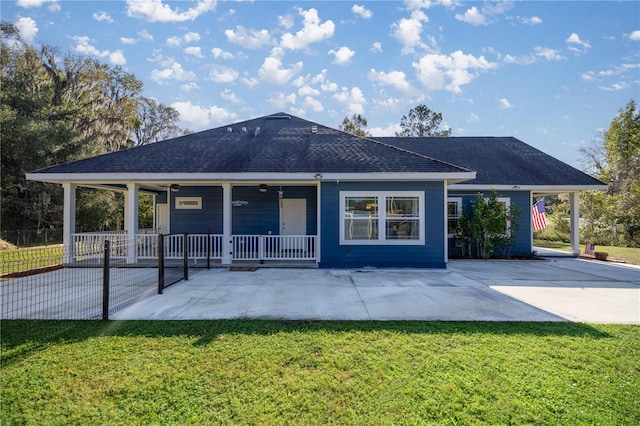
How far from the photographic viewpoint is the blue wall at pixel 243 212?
11.3m

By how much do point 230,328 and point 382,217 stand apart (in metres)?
5.89

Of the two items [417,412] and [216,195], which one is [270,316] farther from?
[216,195]

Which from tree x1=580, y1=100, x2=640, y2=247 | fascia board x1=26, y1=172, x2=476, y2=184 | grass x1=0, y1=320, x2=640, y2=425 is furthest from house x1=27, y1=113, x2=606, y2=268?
tree x1=580, y1=100, x2=640, y2=247

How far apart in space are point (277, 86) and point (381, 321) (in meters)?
15.8

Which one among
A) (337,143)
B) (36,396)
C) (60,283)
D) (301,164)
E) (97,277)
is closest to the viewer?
(36,396)

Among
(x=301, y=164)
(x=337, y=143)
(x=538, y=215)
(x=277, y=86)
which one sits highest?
(x=277, y=86)

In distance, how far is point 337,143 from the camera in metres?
10.8

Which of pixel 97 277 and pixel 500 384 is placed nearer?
pixel 500 384

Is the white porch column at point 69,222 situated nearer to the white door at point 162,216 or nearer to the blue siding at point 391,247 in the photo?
the white door at point 162,216

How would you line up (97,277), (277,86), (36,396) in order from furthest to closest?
(277,86) < (97,277) < (36,396)

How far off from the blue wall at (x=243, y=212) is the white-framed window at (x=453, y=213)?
16.2 feet

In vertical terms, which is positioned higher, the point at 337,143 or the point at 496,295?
the point at 337,143

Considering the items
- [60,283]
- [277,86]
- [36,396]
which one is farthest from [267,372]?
[277,86]

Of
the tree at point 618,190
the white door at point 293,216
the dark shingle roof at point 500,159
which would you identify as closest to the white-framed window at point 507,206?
the dark shingle roof at point 500,159
